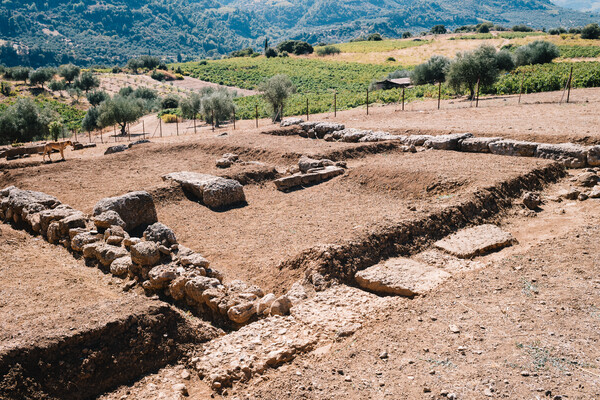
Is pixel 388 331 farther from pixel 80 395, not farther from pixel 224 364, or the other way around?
pixel 80 395

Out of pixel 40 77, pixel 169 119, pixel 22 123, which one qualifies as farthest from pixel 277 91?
pixel 40 77

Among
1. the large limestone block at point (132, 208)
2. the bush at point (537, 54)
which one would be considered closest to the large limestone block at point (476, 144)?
the large limestone block at point (132, 208)

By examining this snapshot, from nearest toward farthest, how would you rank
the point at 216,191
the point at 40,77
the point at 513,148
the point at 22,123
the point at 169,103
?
the point at 216,191
the point at 513,148
the point at 22,123
the point at 169,103
the point at 40,77

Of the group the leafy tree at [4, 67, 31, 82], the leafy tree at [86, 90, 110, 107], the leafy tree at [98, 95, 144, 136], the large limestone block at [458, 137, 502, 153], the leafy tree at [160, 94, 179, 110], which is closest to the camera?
the large limestone block at [458, 137, 502, 153]

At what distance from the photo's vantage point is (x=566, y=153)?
557 inches

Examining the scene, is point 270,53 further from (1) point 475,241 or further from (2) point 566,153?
(1) point 475,241

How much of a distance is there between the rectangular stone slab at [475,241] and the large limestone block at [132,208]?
25.4 feet

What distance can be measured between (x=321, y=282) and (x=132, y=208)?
6.39 metres

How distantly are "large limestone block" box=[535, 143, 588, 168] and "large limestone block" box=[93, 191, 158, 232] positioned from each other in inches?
484

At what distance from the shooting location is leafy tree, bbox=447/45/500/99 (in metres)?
32.1

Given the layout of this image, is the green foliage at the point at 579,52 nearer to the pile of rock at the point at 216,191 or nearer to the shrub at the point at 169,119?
the shrub at the point at 169,119

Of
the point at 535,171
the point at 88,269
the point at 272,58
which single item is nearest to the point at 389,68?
the point at 272,58

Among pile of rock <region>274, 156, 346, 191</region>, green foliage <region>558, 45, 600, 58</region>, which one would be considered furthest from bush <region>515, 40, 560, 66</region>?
pile of rock <region>274, 156, 346, 191</region>

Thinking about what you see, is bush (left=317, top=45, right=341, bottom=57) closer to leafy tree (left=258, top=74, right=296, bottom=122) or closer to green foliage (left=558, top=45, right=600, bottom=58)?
green foliage (left=558, top=45, right=600, bottom=58)
